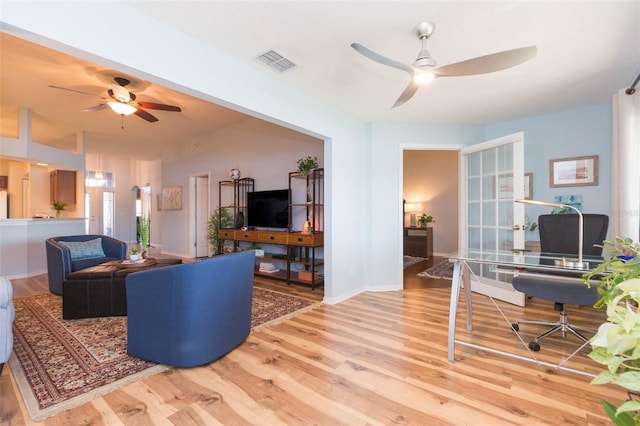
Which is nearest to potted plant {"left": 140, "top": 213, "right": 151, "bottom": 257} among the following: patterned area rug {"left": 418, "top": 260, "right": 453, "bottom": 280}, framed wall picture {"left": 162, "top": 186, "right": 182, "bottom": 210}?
framed wall picture {"left": 162, "top": 186, "right": 182, "bottom": 210}

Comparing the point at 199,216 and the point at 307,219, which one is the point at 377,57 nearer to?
the point at 307,219

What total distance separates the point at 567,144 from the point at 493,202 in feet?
4.19

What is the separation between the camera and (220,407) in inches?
67.7

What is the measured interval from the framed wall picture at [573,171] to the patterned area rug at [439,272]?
202 centimetres

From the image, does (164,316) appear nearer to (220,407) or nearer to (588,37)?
(220,407)

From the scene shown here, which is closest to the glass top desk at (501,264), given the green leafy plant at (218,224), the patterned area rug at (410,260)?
the patterned area rug at (410,260)

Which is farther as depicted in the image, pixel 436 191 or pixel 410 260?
pixel 436 191

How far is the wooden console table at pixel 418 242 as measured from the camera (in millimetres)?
7070

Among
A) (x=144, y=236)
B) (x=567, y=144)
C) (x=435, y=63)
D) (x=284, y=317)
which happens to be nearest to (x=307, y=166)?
(x=284, y=317)

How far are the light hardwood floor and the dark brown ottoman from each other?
1084mm

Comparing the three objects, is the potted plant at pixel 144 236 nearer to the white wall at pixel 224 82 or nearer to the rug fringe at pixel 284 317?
the rug fringe at pixel 284 317

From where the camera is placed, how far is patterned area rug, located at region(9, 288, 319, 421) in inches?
71.5

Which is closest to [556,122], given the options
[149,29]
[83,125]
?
[149,29]

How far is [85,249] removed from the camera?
4.05 meters
